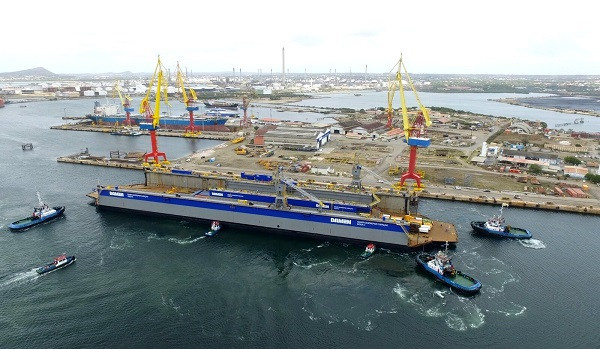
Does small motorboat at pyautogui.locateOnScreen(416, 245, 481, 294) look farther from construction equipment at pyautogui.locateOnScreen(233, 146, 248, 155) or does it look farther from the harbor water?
construction equipment at pyautogui.locateOnScreen(233, 146, 248, 155)

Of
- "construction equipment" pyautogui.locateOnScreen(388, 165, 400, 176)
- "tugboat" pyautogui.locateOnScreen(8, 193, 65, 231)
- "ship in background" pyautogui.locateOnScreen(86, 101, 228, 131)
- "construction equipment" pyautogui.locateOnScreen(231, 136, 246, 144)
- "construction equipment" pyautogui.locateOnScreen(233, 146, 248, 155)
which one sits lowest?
"tugboat" pyautogui.locateOnScreen(8, 193, 65, 231)

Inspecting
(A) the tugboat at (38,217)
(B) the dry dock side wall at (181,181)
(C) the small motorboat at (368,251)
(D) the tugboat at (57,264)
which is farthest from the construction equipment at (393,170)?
(A) the tugboat at (38,217)

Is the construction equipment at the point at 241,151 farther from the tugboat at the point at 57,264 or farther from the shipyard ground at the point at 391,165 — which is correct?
the tugboat at the point at 57,264

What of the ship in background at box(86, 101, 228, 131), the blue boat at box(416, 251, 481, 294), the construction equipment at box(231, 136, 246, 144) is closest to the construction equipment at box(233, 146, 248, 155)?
the construction equipment at box(231, 136, 246, 144)

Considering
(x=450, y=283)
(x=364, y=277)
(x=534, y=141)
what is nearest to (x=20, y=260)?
(x=364, y=277)

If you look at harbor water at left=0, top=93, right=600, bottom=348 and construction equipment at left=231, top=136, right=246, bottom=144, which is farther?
construction equipment at left=231, top=136, right=246, bottom=144

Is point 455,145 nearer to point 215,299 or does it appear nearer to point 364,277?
point 364,277

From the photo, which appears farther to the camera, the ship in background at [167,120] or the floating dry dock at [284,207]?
the ship in background at [167,120]
